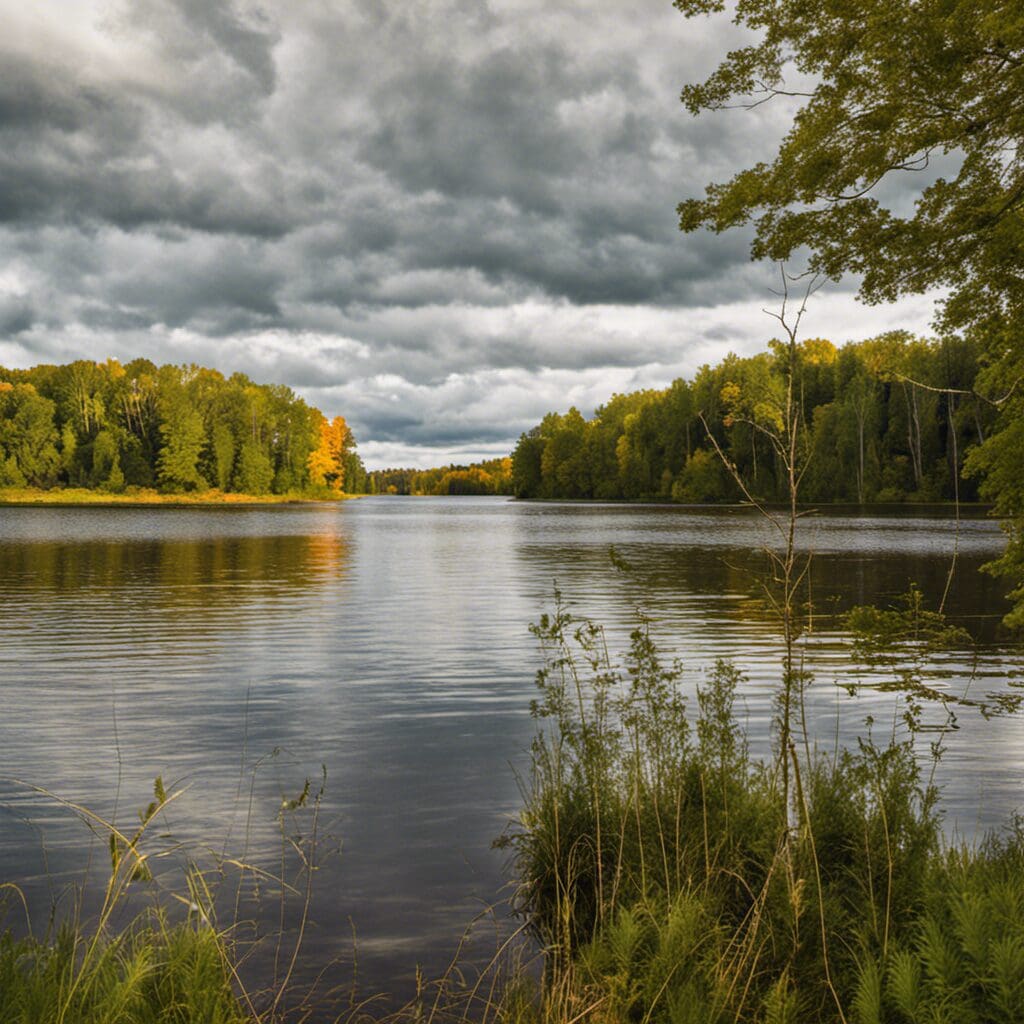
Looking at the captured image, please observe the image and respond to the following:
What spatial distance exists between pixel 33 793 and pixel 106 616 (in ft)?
46.5

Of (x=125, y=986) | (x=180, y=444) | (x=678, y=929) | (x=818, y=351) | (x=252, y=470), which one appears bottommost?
(x=678, y=929)

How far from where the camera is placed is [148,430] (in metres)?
134

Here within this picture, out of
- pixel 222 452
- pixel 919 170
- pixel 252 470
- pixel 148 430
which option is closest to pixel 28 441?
pixel 148 430

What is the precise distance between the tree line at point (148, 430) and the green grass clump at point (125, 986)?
129874 mm

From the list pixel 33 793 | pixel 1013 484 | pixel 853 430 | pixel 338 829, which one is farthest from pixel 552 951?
pixel 853 430

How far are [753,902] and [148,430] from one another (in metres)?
141

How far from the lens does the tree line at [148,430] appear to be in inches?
4845

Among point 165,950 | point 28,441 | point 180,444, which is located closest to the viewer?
point 165,950

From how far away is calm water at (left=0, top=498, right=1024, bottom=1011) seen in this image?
25.1ft

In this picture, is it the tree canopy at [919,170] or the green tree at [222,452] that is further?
the green tree at [222,452]

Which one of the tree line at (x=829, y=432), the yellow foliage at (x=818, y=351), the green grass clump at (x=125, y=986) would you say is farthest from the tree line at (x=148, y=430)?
the green grass clump at (x=125, y=986)

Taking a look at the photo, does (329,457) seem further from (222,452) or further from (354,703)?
(354,703)

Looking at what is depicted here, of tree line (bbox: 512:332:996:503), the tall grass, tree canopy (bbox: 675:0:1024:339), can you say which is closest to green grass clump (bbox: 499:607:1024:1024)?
the tall grass

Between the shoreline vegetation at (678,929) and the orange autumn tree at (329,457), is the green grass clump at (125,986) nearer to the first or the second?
the shoreline vegetation at (678,929)
